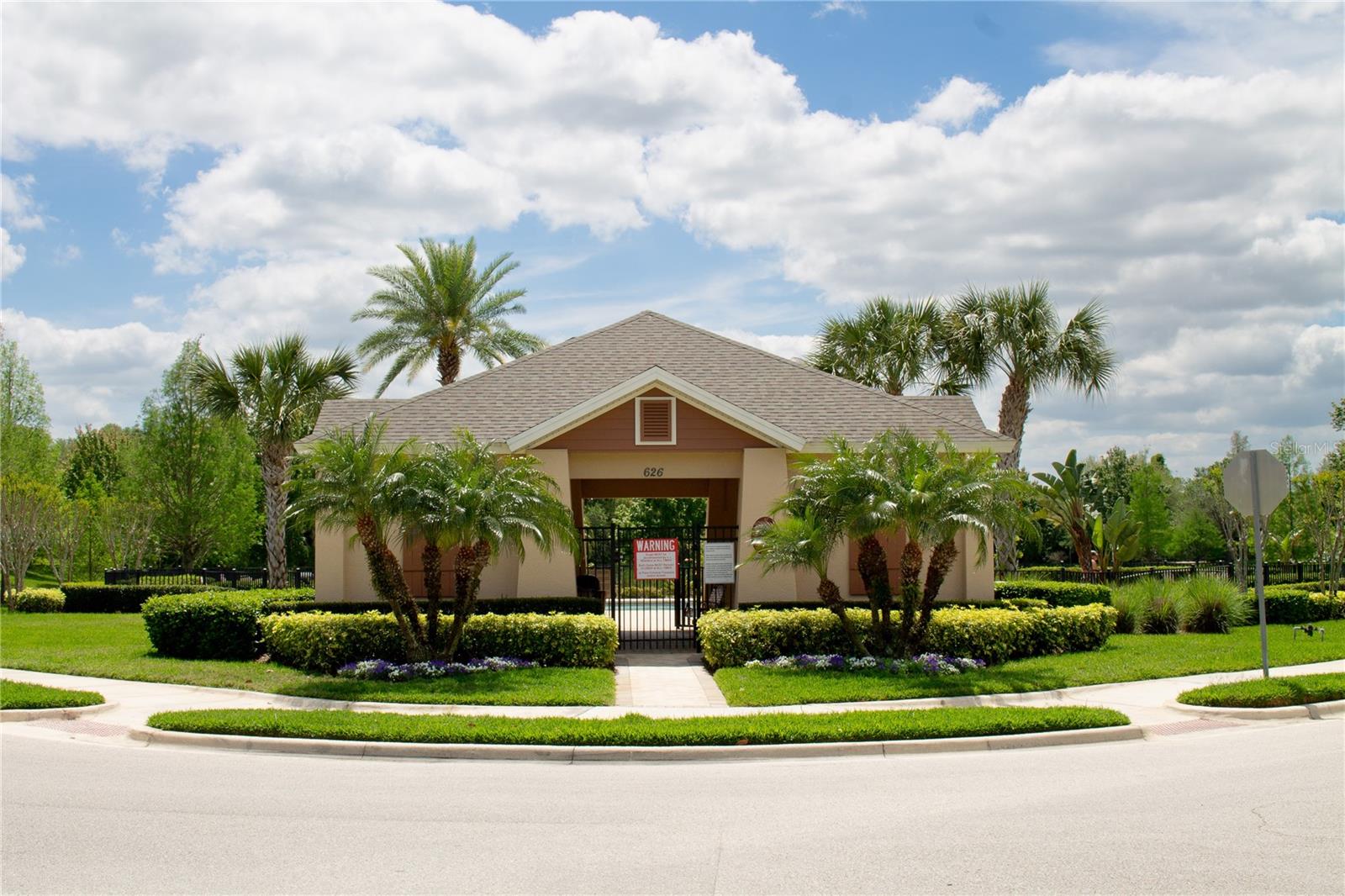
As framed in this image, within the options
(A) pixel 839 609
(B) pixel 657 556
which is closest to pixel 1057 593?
(A) pixel 839 609

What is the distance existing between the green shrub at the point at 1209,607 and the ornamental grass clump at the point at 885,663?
24.8 ft

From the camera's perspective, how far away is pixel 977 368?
30.4m

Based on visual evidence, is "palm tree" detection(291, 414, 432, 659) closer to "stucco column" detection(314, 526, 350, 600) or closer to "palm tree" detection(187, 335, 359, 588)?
"stucco column" detection(314, 526, 350, 600)

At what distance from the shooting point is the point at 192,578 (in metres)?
35.9

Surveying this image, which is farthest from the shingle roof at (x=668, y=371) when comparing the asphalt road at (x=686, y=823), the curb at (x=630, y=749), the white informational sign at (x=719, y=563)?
the asphalt road at (x=686, y=823)

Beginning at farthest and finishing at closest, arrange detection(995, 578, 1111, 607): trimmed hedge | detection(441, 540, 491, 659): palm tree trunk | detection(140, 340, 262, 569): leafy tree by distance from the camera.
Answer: detection(140, 340, 262, 569): leafy tree
detection(995, 578, 1111, 607): trimmed hedge
detection(441, 540, 491, 659): palm tree trunk

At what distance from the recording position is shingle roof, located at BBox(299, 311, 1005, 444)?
21719 mm

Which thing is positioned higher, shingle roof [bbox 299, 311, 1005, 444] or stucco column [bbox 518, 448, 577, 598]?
shingle roof [bbox 299, 311, 1005, 444]

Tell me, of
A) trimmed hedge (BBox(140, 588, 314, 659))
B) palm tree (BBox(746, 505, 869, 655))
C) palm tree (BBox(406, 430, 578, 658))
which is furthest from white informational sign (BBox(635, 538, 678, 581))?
trimmed hedge (BBox(140, 588, 314, 659))

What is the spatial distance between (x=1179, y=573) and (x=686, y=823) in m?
26.6

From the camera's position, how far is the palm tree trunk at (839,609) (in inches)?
672

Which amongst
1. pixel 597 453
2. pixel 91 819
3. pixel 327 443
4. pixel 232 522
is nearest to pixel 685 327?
pixel 597 453

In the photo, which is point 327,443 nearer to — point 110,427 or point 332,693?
point 332,693

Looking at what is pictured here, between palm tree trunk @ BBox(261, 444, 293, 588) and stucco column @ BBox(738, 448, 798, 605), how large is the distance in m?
15.5
